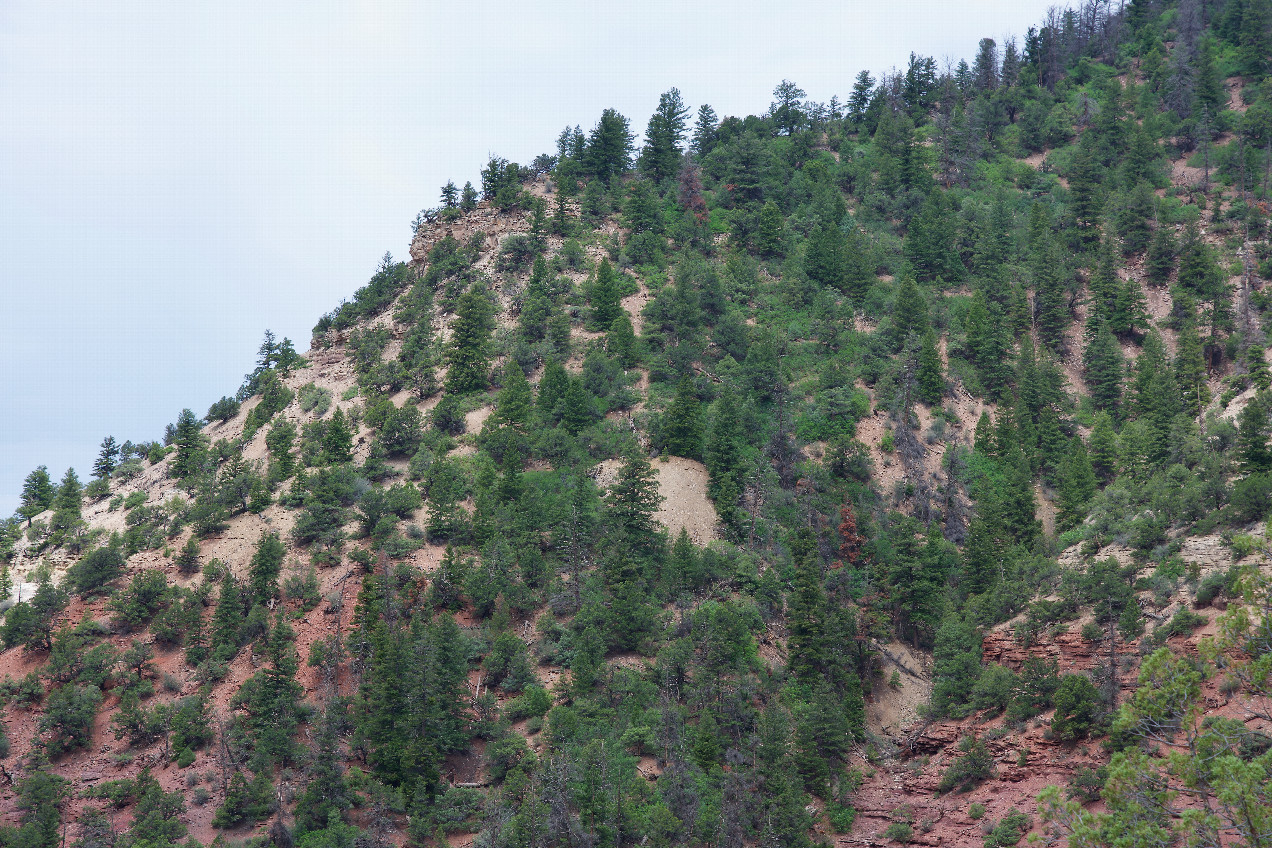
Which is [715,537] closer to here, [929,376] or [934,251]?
[929,376]

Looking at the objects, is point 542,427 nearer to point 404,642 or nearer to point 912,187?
point 404,642

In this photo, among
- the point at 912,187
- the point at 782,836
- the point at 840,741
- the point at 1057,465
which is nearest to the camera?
the point at 782,836

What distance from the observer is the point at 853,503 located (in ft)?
230

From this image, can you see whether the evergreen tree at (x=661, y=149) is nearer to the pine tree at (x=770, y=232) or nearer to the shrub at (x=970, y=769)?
the pine tree at (x=770, y=232)

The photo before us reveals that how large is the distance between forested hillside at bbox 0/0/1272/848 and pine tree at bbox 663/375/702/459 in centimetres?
33

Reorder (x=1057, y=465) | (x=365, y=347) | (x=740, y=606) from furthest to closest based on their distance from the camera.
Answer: (x=365, y=347), (x=1057, y=465), (x=740, y=606)

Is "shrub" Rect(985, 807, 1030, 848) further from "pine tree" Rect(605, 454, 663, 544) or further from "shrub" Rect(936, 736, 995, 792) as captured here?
"pine tree" Rect(605, 454, 663, 544)

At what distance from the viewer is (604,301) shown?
85.6m

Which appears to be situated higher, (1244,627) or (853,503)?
(853,503)

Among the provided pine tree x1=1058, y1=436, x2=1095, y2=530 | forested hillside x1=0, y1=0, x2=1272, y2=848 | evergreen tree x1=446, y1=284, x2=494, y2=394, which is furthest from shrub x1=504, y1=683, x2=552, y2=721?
pine tree x1=1058, y1=436, x2=1095, y2=530

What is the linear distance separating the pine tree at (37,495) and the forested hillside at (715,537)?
403 millimetres

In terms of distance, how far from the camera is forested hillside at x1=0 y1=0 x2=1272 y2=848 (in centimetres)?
4828

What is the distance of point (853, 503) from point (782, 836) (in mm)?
28568

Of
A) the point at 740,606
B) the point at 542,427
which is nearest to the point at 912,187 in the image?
the point at 542,427
